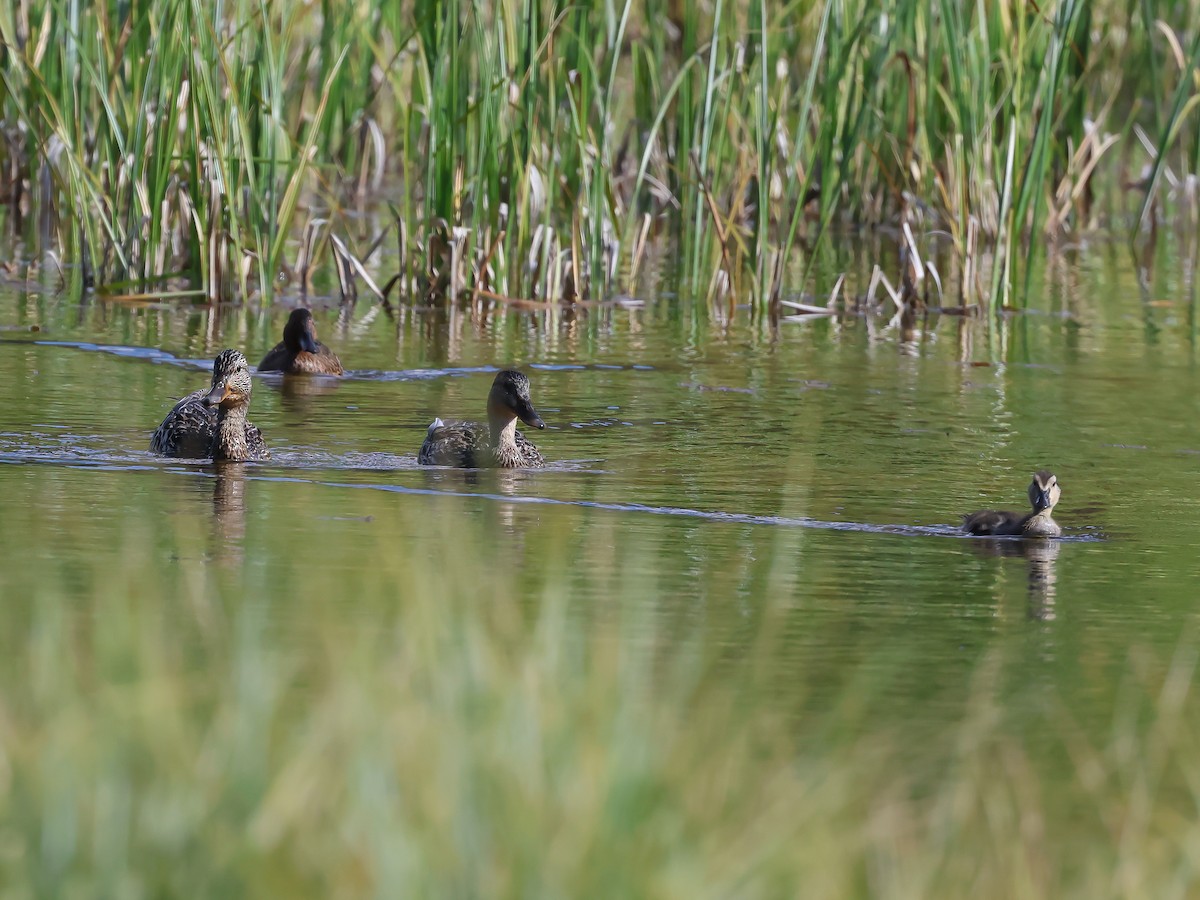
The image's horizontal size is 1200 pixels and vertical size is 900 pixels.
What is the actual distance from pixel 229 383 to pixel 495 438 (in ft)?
4.09

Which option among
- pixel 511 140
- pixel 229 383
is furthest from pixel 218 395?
pixel 511 140

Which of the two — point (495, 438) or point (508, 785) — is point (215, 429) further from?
point (508, 785)

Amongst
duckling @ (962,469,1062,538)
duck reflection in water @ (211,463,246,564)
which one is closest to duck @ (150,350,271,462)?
duck reflection in water @ (211,463,246,564)

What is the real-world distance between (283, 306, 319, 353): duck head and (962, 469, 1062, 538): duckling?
4.67 m

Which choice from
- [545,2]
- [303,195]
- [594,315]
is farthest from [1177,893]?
[303,195]

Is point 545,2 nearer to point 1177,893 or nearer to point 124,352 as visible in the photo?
point 124,352

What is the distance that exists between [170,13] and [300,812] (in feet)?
30.2

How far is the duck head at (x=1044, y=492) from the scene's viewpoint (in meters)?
8.06

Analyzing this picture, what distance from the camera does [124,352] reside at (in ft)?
39.5

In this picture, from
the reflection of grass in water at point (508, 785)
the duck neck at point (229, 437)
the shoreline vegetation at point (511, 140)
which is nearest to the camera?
the reflection of grass in water at point (508, 785)

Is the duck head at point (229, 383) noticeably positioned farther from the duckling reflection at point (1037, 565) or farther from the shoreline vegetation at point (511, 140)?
the duckling reflection at point (1037, 565)

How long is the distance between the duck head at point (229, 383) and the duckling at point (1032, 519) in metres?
3.35

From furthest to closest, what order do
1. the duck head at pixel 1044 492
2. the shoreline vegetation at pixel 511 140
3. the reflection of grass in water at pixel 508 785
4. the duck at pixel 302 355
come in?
the shoreline vegetation at pixel 511 140 → the duck at pixel 302 355 → the duck head at pixel 1044 492 → the reflection of grass in water at pixel 508 785

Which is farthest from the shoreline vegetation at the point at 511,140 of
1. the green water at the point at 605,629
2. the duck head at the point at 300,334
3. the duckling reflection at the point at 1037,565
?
the duckling reflection at the point at 1037,565
